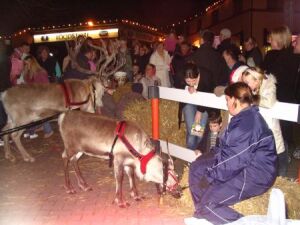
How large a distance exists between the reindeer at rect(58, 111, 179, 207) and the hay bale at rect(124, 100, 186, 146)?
2.05 meters

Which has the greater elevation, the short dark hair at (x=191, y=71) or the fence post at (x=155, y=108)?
the short dark hair at (x=191, y=71)

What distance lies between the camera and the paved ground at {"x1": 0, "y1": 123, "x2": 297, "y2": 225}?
514 centimetres

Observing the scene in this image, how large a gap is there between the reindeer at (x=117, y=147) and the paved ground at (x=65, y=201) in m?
0.24

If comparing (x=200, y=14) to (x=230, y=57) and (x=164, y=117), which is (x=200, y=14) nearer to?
(x=164, y=117)

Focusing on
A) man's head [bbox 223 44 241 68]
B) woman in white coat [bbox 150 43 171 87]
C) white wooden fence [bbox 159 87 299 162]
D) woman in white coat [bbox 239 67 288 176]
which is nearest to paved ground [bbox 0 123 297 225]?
white wooden fence [bbox 159 87 299 162]

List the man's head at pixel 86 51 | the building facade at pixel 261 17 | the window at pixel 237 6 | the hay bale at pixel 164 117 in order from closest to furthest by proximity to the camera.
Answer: the hay bale at pixel 164 117 → the man's head at pixel 86 51 → the building facade at pixel 261 17 → the window at pixel 237 6

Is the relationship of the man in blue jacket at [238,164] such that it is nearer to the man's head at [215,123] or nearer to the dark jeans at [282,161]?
the dark jeans at [282,161]

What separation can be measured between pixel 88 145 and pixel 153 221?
1559 millimetres

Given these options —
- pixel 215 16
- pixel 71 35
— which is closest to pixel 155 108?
pixel 71 35

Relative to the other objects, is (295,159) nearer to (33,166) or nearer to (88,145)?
(88,145)

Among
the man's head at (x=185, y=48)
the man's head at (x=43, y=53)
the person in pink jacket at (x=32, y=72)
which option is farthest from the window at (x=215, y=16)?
the person in pink jacket at (x=32, y=72)

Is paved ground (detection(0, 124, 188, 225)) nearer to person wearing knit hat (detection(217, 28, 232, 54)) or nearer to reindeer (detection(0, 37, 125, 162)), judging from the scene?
reindeer (detection(0, 37, 125, 162))

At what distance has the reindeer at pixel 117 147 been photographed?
5.21 meters

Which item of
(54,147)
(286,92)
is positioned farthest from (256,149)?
(54,147)
